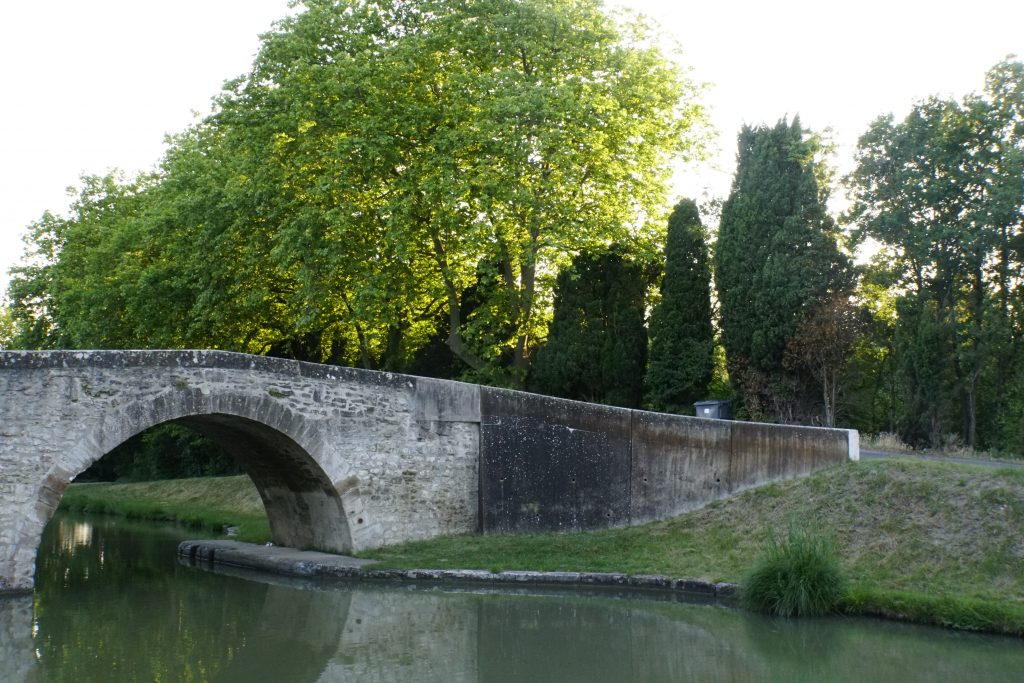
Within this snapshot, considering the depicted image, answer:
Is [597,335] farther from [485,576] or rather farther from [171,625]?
[171,625]

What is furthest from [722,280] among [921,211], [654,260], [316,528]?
[316,528]

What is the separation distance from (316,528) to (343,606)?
3.30 meters

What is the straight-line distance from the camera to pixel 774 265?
2105cm

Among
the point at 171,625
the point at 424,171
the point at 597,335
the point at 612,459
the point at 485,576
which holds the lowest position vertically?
the point at 171,625

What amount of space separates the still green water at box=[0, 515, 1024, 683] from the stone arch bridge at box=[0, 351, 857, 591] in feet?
4.89

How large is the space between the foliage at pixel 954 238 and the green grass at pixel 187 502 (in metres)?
14.0

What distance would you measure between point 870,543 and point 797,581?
201 centimetres

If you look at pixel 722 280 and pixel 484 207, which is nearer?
pixel 484 207

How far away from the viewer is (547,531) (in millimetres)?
15641

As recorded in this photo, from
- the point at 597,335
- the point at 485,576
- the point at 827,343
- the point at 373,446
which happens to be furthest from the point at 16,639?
the point at 827,343

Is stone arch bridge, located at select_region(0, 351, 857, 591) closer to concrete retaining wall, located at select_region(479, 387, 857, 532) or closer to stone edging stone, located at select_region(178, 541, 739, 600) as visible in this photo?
concrete retaining wall, located at select_region(479, 387, 857, 532)

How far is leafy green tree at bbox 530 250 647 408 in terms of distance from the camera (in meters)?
22.4

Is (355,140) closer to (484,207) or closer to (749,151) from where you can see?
(484,207)

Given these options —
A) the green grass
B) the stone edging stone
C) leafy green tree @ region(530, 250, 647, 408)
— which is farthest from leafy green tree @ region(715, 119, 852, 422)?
the green grass
